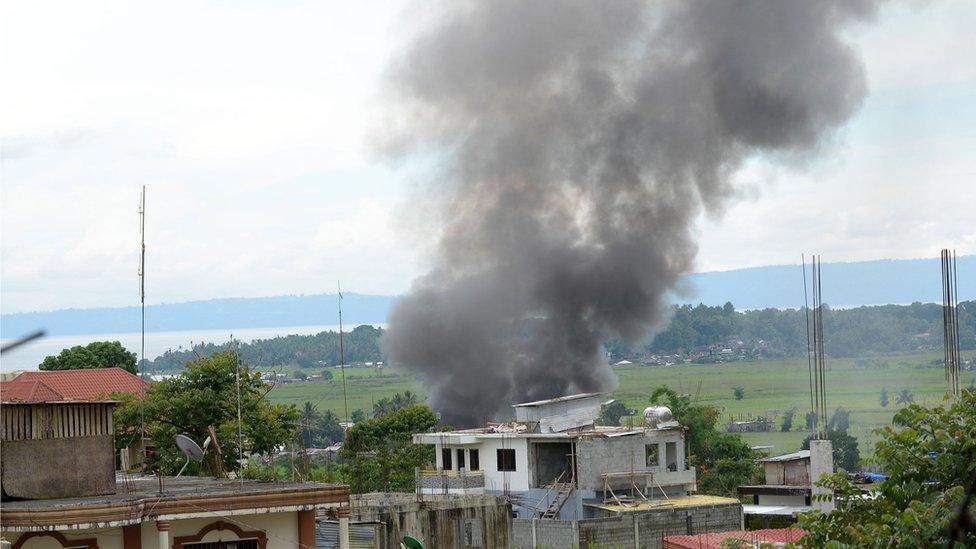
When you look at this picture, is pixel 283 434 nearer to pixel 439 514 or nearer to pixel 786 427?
pixel 439 514

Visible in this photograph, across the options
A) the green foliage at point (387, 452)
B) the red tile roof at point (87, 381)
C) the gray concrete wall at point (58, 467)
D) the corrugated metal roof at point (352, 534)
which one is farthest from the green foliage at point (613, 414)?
the gray concrete wall at point (58, 467)

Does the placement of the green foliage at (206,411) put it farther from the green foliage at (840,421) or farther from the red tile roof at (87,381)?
the green foliage at (840,421)

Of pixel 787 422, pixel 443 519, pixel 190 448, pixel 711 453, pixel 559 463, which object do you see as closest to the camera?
pixel 190 448

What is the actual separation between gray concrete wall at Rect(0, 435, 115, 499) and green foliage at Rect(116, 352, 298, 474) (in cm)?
1902

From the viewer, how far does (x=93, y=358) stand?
58.7m

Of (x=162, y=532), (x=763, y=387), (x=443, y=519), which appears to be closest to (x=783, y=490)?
(x=443, y=519)

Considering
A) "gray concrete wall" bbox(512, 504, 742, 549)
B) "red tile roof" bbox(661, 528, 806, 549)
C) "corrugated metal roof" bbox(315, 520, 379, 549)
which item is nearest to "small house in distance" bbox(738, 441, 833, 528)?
"gray concrete wall" bbox(512, 504, 742, 549)

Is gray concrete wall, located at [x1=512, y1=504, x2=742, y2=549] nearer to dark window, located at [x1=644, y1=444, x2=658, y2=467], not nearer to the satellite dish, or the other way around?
dark window, located at [x1=644, y1=444, x2=658, y2=467]

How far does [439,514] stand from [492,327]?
34939 millimetres

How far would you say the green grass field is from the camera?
97438 millimetres

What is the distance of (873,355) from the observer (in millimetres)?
152875

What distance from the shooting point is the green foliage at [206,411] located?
33406mm

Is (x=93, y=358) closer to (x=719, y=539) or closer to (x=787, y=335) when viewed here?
(x=719, y=539)

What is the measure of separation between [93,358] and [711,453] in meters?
28.2
